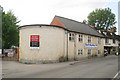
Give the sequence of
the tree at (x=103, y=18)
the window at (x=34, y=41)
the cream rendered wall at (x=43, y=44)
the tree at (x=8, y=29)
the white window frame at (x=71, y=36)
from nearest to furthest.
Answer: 1. the cream rendered wall at (x=43, y=44)
2. the window at (x=34, y=41)
3. the white window frame at (x=71, y=36)
4. the tree at (x=8, y=29)
5. the tree at (x=103, y=18)

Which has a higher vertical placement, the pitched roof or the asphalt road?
the pitched roof

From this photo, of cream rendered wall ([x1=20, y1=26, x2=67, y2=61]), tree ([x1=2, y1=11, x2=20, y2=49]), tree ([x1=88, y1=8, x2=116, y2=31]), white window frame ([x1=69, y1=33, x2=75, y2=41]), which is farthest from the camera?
tree ([x1=88, y1=8, x2=116, y2=31])

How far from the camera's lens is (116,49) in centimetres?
3822

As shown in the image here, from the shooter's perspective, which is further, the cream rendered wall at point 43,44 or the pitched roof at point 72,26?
the pitched roof at point 72,26

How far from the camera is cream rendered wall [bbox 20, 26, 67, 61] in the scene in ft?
54.2

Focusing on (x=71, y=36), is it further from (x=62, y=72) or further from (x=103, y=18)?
(x=103, y=18)

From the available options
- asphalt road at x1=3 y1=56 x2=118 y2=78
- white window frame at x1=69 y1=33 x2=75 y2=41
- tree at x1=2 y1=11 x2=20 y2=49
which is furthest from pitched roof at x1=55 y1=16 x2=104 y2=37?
tree at x1=2 y1=11 x2=20 y2=49

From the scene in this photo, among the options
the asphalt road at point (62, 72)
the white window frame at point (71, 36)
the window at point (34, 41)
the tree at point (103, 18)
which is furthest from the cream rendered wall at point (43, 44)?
the tree at point (103, 18)

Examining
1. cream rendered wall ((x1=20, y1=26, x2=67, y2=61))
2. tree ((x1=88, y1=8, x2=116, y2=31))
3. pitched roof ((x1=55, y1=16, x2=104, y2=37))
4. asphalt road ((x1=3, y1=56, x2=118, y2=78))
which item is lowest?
asphalt road ((x1=3, y1=56, x2=118, y2=78))

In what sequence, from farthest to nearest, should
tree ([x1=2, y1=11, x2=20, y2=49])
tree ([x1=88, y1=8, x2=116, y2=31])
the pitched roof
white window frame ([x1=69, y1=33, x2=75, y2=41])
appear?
tree ([x1=88, y1=8, x2=116, y2=31]) → tree ([x1=2, y1=11, x2=20, y2=49]) → the pitched roof → white window frame ([x1=69, y1=33, x2=75, y2=41])

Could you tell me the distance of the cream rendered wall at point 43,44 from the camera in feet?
54.2

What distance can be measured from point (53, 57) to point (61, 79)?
9088 mm

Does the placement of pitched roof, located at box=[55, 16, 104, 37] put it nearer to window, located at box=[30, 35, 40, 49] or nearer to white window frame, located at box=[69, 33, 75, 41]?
white window frame, located at box=[69, 33, 75, 41]

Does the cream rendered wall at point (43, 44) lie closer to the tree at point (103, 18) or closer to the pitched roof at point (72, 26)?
the pitched roof at point (72, 26)
